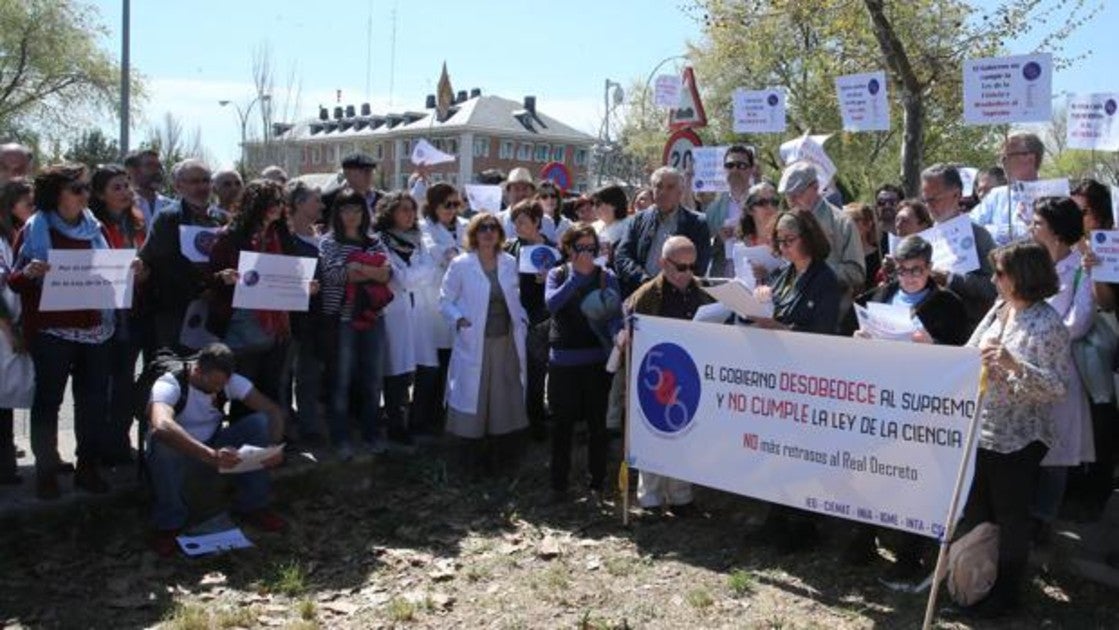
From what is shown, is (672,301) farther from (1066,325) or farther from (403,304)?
(1066,325)

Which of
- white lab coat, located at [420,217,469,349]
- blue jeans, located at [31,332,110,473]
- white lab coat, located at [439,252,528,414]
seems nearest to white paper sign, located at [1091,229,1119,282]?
white lab coat, located at [439,252,528,414]

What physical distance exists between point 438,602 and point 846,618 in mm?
2175

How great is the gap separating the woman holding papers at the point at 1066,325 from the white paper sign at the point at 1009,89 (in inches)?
72.5

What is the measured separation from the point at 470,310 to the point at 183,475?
238 centimetres

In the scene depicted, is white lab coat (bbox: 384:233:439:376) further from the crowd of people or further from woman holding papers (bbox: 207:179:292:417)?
woman holding papers (bbox: 207:179:292:417)

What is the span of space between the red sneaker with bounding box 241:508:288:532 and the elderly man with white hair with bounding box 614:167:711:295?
305 centimetres

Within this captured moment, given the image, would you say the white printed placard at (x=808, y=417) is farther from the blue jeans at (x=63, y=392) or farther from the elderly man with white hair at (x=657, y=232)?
the blue jeans at (x=63, y=392)

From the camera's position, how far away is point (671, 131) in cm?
1035

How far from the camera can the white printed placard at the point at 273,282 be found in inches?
257

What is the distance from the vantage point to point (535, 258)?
7.94 meters

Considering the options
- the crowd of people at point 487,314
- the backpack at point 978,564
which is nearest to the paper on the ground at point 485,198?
the crowd of people at point 487,314

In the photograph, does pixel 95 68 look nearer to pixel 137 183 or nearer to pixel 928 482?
pixel 137 183

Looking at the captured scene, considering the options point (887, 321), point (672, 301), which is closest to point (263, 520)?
point (672, 301)

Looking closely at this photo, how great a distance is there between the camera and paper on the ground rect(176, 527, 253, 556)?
6074 millimetres
